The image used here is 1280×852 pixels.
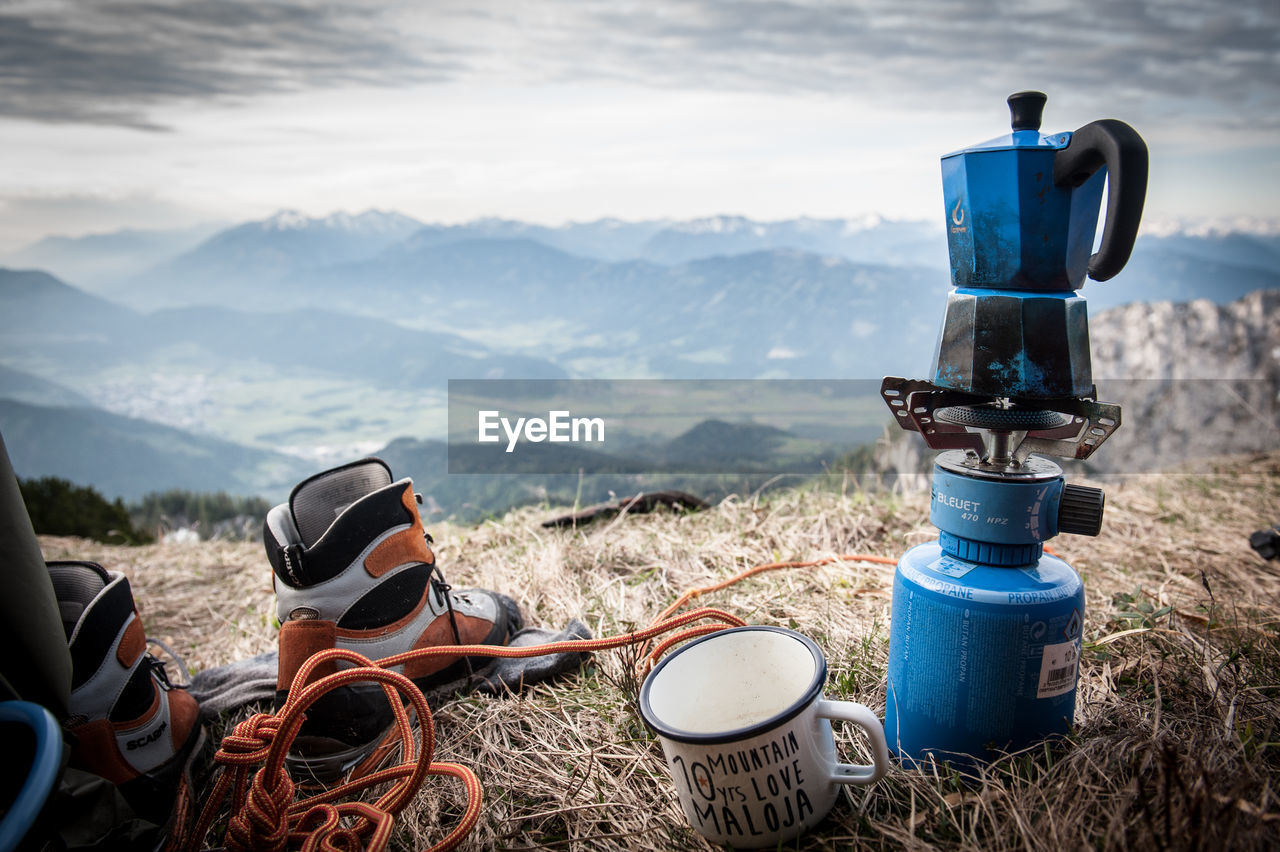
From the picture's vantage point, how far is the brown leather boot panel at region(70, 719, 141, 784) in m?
1.75

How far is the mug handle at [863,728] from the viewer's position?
1.41 meters

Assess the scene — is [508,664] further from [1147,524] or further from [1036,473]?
[1147,524]

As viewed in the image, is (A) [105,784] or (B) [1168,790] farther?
(A) [105,784]

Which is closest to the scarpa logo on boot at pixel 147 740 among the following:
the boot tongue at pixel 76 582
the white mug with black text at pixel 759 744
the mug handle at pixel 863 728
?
the boot tongue at pixel 76 582

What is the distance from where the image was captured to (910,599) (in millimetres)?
1573

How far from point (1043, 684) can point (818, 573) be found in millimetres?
1350

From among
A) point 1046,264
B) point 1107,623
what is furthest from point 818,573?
point 1046,264

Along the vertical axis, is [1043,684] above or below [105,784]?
above

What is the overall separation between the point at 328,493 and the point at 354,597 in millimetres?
382

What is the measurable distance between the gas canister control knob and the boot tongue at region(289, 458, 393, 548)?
73.0 inches

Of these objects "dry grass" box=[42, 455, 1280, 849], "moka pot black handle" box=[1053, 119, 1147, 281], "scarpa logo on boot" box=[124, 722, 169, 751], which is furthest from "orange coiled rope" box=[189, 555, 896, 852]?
"moka pot black handle" box=[1053, 119, 1147, 281]

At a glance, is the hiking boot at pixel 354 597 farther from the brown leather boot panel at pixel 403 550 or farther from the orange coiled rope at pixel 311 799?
the orange coiled rope at pixel 311 799

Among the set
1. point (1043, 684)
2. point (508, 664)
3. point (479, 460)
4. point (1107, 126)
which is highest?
point (1107, 126)

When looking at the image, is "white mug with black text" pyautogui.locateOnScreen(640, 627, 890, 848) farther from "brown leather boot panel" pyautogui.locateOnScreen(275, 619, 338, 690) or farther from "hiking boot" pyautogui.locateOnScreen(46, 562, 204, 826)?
"hiking boot" pyautogui.locateOnScreen(46, 562, 204, 826)
